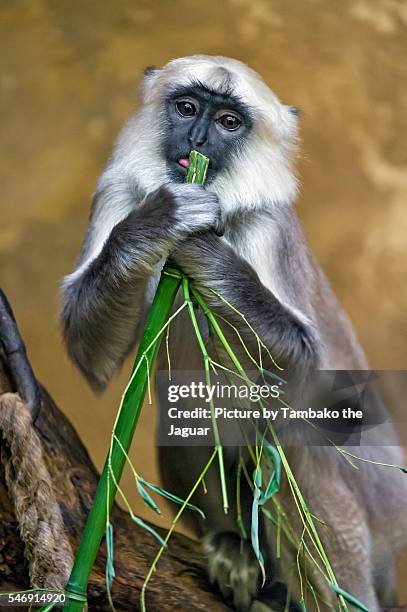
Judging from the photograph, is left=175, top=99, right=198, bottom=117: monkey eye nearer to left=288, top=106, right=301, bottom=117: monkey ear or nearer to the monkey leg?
left=288, top=106, right=301, bottom=117: monkey ear

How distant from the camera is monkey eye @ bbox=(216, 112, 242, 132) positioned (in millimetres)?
3225

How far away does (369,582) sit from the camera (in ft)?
11.5

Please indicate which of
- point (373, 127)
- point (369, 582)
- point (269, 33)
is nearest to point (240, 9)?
point (269, 33)

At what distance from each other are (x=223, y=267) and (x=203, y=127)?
0.54 metres

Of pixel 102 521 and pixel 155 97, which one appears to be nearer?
pixel 102 521

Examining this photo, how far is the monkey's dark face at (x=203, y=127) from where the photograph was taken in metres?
3.11

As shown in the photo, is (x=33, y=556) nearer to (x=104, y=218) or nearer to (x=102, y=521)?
(x=102, y=521)

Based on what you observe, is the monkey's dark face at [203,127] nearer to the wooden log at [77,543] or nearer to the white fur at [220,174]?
the white fur at [220,174]

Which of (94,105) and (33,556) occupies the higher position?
(94,105)

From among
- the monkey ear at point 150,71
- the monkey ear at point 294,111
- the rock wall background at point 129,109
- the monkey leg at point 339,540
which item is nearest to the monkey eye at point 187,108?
the monkey ear at point 150,71

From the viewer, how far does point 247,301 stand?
303 centimetres

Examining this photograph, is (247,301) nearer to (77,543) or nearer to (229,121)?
(229,121)

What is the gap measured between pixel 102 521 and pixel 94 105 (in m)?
3.04

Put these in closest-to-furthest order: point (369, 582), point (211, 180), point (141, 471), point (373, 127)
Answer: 1. point (211, 180)
2. point (369, 582)
3. point (141, 471)
4. point (373, 127)
